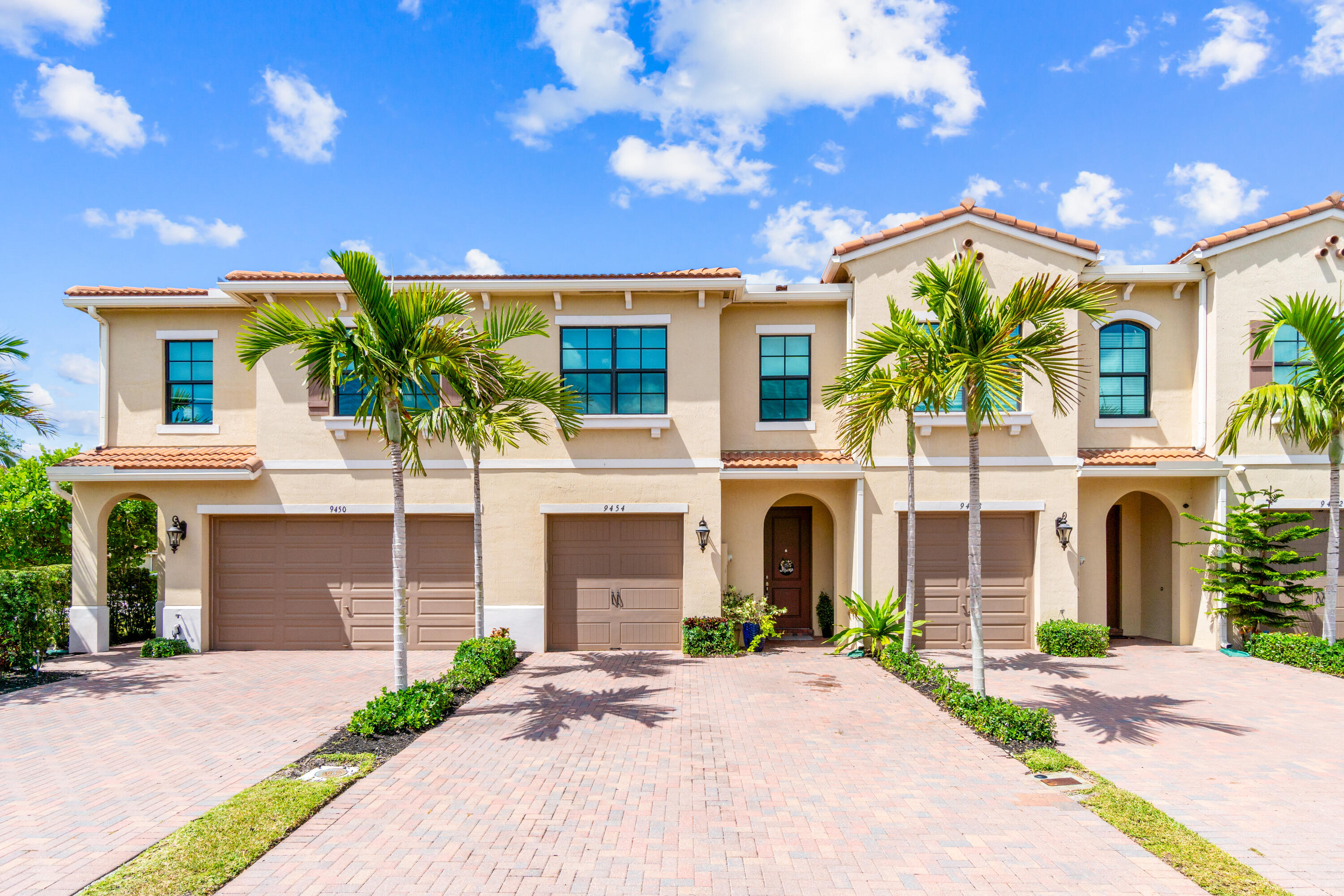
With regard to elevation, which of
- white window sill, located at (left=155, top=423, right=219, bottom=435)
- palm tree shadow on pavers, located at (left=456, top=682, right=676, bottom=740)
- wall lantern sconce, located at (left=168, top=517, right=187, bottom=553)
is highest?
white window sill, located at (left=155, top=423, right=219, bottom=435)

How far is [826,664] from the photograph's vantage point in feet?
37.1

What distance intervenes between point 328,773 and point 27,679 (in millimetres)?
7619

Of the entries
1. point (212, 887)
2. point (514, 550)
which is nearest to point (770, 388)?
point (514, 550)

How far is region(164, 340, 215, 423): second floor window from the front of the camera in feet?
43.6

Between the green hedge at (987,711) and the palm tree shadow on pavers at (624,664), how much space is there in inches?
149

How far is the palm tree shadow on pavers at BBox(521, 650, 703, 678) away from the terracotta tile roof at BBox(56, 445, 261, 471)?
6.63 meters

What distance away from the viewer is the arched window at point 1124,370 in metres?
13.4

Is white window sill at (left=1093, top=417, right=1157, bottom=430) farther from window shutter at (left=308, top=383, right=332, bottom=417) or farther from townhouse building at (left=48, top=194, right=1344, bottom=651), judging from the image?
window shutter at (left=308, top=383, right=332, bottom=417)

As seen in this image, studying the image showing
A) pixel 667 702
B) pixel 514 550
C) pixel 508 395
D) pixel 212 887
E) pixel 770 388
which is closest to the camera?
pixel 212 887

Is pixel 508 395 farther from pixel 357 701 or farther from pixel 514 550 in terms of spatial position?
pixel 357 701

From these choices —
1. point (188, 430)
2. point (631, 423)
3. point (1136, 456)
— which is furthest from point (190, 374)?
point (1136, 456)

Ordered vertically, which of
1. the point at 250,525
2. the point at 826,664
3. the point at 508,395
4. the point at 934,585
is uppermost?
the point at 508,395

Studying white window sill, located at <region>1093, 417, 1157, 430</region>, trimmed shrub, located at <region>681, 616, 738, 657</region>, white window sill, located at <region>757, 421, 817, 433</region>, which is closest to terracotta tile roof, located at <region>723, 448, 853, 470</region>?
white window sill, located at <region>757, 421, 817, 433</region>

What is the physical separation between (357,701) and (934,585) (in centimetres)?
1000
